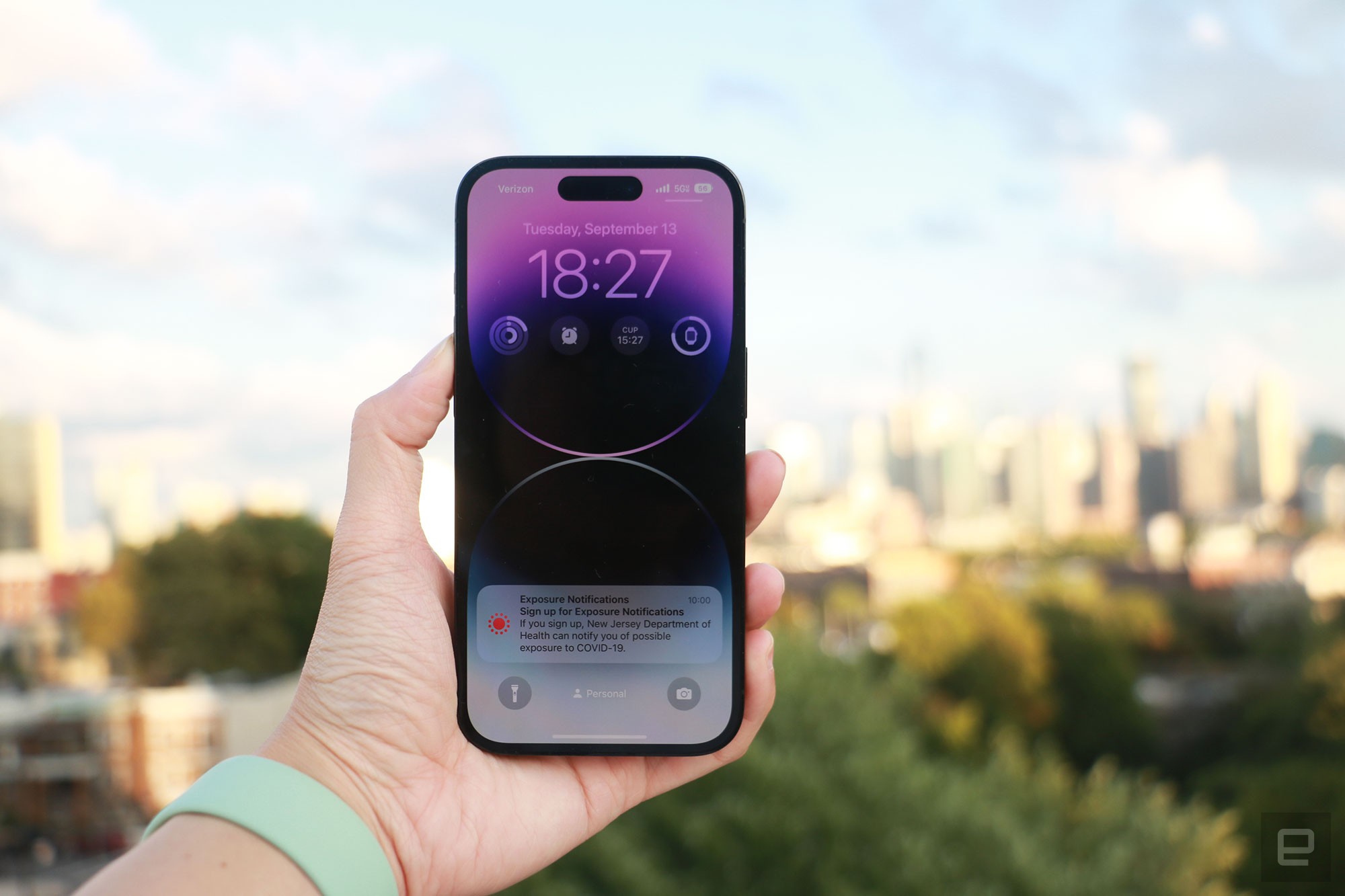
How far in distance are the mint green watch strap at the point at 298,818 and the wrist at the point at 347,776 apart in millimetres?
82

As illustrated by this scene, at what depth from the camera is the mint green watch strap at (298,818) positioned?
1.71m

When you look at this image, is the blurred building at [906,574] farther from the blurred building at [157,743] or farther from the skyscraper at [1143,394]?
the skyscraper at [1143,394]

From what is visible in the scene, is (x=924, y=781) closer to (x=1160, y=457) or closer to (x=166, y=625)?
(x=166, y=625)

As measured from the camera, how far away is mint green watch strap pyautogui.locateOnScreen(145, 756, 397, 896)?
171 centimetres

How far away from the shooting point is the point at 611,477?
2354mm

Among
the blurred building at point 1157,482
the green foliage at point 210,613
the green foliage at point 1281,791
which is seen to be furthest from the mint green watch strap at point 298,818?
the blurred building at point 1157,482

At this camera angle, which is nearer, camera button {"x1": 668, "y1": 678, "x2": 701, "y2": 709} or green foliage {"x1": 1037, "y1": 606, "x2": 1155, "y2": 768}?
camera button {"x1": 668, "y1": 678, "x2": 701, "y2": 709}

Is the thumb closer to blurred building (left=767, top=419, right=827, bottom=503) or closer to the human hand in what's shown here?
the human hand

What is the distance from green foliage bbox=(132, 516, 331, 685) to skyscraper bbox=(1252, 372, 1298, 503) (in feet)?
319

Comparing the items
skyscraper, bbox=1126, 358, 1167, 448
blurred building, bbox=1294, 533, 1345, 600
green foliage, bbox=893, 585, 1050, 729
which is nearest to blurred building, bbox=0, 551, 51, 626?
green foliage, bbox=893, 585, 1050, 729

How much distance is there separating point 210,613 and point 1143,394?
130m

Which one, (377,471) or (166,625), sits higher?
(377,471)

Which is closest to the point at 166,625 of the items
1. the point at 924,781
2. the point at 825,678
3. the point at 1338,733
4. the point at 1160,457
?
the point at 825,678

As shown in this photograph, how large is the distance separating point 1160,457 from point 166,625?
96.4m
